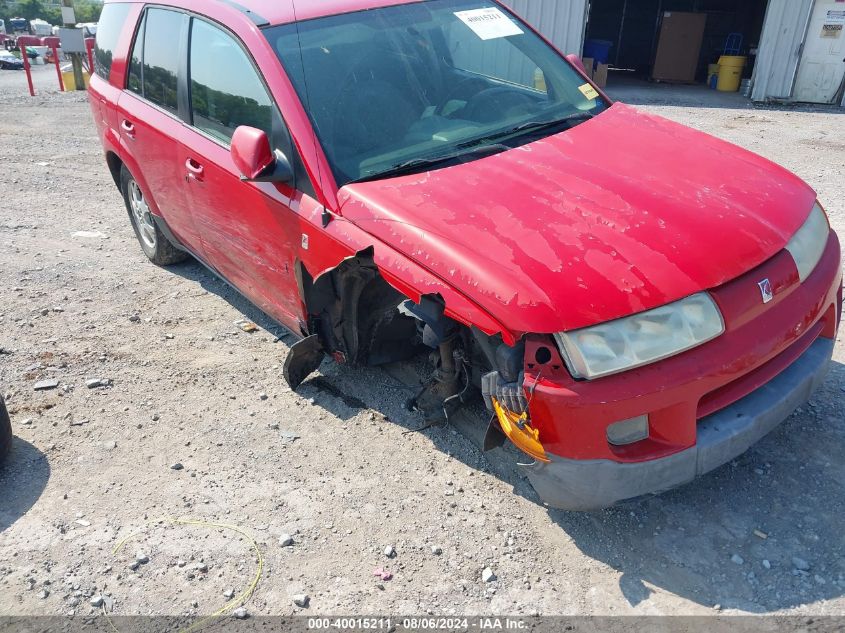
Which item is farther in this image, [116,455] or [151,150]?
[151,150]

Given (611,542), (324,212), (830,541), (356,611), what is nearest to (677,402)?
(611,542)

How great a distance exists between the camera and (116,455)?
345 cm

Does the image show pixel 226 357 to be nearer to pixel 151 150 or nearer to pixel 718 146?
pixel 151 150

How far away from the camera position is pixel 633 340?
2.40 m

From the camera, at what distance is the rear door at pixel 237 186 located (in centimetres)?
337

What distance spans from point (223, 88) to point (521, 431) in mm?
2424

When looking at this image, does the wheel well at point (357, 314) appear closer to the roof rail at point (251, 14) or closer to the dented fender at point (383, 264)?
the dented fender at point (383, 264)

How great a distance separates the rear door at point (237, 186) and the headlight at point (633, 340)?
1475 mm

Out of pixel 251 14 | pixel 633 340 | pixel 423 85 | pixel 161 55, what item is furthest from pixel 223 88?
pixel 633 340

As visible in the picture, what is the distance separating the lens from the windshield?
327 cm

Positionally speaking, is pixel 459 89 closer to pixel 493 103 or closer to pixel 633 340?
pixel 493 103

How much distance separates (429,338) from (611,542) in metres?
1.09

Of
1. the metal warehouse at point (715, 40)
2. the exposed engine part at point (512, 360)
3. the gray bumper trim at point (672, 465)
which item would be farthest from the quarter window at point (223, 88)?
the metal warehouse at point (715, 40)

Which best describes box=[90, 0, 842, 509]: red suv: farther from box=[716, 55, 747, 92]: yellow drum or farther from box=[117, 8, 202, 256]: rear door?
box=[716, 55, 747, 92]: yellow drum
